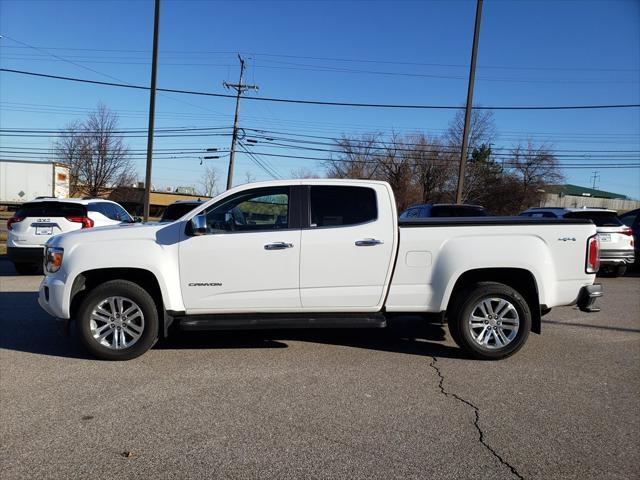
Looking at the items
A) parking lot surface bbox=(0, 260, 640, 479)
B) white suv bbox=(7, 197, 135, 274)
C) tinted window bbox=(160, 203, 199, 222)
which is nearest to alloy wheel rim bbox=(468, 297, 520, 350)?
parking lot surface bbox=(0, 260, 640, 479)

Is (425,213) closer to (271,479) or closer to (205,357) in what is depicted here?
(205,357)

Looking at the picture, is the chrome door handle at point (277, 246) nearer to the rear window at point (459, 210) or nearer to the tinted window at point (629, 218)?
the rear window at point (459, 210)

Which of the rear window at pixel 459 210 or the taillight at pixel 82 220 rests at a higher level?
the rear window at pixel 459 210

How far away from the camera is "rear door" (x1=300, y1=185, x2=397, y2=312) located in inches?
200

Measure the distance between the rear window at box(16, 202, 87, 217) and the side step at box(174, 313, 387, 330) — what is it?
6.55 meters

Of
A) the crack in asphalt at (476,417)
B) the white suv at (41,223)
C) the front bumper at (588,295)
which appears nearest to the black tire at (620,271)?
the front bumper at (588,295)

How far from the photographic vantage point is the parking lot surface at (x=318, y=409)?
10.2 feet

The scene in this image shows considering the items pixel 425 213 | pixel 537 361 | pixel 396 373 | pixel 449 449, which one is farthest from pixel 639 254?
pixel 449 449

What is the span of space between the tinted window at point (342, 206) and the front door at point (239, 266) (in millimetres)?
318

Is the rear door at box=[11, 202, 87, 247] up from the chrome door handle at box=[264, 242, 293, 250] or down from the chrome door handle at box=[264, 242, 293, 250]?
down

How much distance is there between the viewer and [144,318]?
5008mm

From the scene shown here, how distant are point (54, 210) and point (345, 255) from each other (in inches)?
316

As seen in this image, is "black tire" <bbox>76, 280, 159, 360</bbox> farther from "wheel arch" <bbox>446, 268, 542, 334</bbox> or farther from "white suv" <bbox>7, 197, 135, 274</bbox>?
"white suv" <bbox>7, 197, 135, 274</bbox>

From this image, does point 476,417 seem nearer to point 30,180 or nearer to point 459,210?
point 459,210
